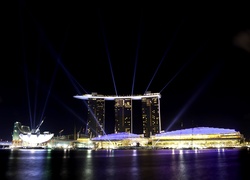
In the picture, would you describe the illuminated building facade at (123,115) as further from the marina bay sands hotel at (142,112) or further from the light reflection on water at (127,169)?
the light reflection on water at (127,169)

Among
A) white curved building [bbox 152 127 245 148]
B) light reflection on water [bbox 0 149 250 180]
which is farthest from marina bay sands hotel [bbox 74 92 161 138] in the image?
light reflection on water [bbox 0 149 250 180]

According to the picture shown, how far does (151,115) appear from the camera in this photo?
181000 mm

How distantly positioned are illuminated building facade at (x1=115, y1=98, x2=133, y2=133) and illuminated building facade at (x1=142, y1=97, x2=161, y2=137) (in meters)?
10.4

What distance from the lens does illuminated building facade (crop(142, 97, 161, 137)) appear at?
179 meters

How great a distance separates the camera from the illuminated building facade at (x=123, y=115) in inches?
7382

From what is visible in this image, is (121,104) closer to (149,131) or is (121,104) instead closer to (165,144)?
(149,131)

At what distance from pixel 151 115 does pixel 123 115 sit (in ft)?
67.4

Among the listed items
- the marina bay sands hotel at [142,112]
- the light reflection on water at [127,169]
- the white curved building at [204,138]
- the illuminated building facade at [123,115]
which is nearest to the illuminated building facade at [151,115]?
the marina bay sands hotel at [142,112]

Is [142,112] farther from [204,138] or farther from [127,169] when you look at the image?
[127,169]

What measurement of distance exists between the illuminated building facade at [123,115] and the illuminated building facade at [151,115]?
10406 mm

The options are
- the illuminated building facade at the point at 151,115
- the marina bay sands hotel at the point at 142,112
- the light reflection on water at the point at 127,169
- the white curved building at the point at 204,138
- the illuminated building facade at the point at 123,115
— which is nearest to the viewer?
the light reflection on water at the point at 127,169

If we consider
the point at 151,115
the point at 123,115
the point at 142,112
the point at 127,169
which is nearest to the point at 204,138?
the point at 151,115

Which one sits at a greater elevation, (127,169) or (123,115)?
(123,115)

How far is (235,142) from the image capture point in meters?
125
